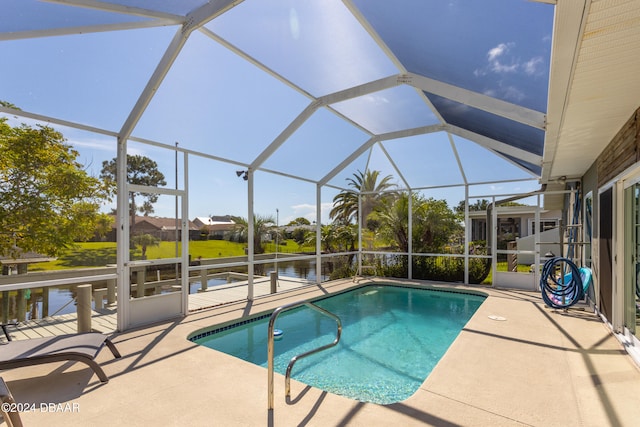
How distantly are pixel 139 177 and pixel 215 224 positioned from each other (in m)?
1.94

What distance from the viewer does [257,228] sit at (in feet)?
28.1

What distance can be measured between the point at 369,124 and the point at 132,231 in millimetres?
5536

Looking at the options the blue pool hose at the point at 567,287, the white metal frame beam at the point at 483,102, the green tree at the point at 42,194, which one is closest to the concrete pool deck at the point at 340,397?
the blue pool hose at the point at 567,287

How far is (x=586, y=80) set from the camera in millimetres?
2797

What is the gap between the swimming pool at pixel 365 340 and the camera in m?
4.05

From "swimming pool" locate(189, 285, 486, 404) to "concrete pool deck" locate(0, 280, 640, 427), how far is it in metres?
0.62

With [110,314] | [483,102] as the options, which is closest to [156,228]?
[110,314]

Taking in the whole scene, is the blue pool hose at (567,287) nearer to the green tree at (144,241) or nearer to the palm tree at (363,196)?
the palm tree at (363,196)

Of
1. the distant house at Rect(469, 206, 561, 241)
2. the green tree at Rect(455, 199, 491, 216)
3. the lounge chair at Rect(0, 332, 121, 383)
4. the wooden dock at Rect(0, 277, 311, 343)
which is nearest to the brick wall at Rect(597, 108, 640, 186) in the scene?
the distant house at Rect(469, 206, 561, 241)

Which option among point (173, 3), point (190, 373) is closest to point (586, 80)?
point (173, 3)

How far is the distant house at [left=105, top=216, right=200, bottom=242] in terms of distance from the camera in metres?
5.17

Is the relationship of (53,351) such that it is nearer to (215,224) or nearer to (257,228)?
(215,224)

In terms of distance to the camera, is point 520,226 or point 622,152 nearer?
point 622,152

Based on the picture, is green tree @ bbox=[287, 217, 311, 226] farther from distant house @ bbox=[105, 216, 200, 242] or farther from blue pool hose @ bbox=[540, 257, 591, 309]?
blue pool hose @ bbox=[540, 257, 591, 309]
